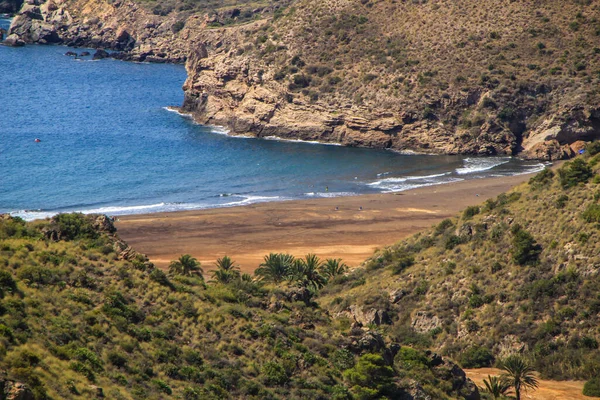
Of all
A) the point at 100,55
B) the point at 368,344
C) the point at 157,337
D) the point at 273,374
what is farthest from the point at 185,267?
the point at 100,55

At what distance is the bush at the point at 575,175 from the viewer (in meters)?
46.9

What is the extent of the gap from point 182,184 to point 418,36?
42.1 meters

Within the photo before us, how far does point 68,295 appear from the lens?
93.3ft

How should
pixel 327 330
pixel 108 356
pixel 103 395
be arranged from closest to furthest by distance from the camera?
pixel 103 395 → pixel 108 356 → pixel 327 330

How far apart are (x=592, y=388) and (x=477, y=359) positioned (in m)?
6.51

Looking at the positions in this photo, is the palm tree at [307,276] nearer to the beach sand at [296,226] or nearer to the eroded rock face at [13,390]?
the beach sand at [296,226]

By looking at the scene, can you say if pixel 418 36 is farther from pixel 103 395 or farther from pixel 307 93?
pixel 103 395

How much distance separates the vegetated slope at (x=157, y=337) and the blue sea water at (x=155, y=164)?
37.3 metres

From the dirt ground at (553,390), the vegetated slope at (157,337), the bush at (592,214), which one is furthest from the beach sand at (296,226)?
the vegetated slope at (157,337)

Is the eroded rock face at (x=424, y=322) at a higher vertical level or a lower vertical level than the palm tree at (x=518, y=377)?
lower

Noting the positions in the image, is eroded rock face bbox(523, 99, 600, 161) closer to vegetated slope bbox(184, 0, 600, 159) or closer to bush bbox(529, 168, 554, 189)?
vegetated slope bbox(184, 0, 600, 159)

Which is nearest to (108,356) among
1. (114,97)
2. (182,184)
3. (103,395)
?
(103,395)

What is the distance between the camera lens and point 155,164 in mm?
88062

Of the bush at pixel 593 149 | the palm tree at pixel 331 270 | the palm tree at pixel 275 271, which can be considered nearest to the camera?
the palm tree at pixel 275 271
